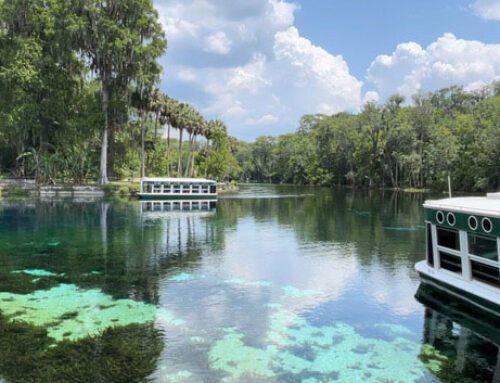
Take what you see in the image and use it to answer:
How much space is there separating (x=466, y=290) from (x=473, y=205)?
7.42ft

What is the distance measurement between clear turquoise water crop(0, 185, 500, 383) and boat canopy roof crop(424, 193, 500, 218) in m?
2.95

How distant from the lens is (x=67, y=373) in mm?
7988

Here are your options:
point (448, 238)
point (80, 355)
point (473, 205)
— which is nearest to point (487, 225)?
point (473, 205)

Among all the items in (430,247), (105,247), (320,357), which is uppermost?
(430,247)

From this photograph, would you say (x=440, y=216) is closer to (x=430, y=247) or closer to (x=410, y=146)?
(x=430, y=247)

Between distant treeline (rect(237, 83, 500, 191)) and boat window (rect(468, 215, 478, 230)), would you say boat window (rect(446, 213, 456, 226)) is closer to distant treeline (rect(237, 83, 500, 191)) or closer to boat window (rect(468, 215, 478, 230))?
boat window (rect(468, 215, 478, 230))

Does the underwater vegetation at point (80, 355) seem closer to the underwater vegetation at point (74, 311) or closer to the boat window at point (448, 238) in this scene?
the underwater vegetation at point (74, 311)

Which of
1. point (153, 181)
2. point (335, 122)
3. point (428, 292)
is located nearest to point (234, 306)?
point (428, 292)

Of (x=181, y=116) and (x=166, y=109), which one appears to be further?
(x=181, y=116)

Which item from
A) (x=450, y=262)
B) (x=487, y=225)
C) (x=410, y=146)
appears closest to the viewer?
(x=487, y=225)

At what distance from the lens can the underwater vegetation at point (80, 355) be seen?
26.0 ft

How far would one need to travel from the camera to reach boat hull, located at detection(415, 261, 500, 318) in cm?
1034

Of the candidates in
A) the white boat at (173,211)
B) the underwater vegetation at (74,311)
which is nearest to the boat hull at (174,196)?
the white boat at (173,211)

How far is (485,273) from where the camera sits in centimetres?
1089
